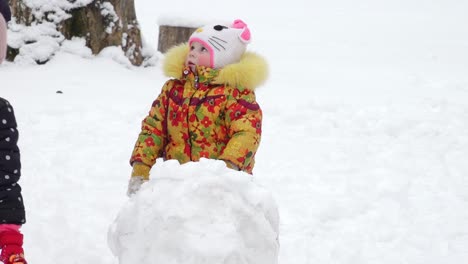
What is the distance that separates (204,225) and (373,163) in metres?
4.12

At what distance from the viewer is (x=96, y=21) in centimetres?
834

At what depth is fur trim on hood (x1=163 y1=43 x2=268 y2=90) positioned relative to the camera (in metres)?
3.25

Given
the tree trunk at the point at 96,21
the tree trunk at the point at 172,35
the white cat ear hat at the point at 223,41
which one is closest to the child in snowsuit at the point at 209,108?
the white cat ear hat at the point at 223,41

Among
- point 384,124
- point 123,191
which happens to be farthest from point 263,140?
point 123,191

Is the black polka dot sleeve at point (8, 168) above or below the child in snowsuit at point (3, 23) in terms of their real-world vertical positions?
below

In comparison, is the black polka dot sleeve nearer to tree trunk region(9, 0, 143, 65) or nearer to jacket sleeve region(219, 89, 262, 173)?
jacket sleeve region(219, 89, 262, 173)

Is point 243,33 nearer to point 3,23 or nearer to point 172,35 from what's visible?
point 3,23

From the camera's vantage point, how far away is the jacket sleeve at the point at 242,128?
312 centimetres

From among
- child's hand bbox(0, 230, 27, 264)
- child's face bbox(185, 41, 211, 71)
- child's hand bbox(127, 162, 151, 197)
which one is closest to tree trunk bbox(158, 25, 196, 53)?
child's face bbox(185, 41, 211, 71)

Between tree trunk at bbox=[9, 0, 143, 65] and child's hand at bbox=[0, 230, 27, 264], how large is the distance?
578 cm

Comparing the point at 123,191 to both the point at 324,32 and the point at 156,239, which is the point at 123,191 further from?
the point at 324,32

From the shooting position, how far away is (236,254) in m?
2.07

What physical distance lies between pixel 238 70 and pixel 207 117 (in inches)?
11.5

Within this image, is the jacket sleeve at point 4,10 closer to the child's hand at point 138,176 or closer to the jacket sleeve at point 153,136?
the jacket sleeve at point 153,136
